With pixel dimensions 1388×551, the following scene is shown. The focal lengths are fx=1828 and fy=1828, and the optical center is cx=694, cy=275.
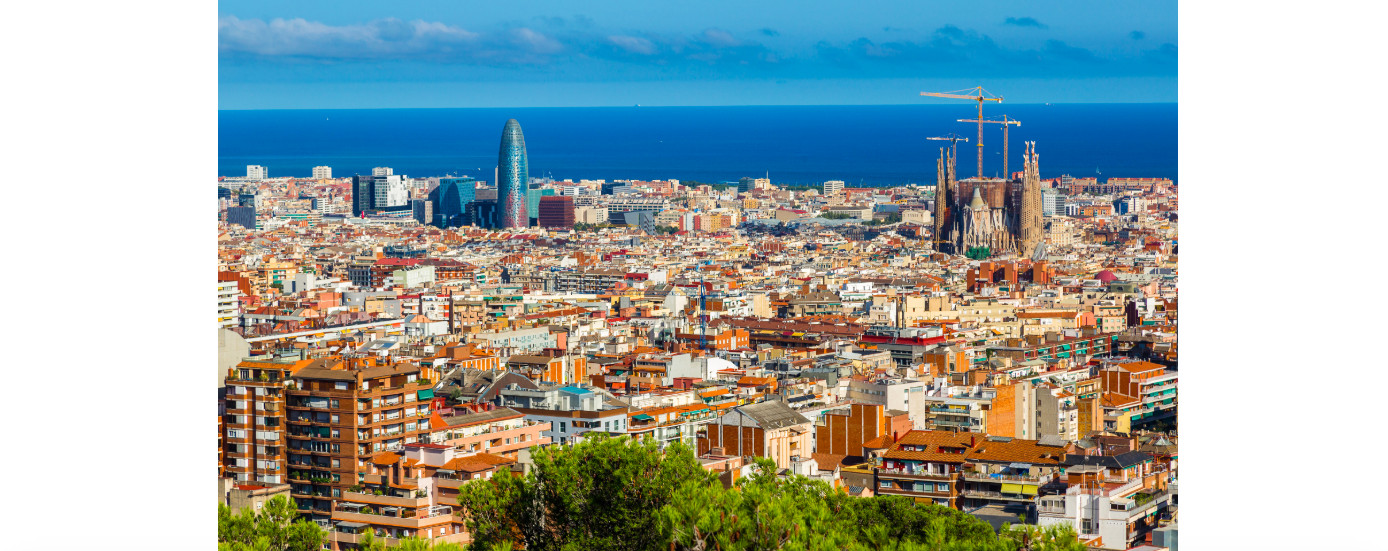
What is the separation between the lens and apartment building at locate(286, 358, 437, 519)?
9.36 metres

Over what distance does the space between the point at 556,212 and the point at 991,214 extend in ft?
39.3

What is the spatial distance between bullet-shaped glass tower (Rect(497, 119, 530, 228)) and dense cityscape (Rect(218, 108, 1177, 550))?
158 centimetres

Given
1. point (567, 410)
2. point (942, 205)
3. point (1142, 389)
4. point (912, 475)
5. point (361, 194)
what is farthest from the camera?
point (361, 194)

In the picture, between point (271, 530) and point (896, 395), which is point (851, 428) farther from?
point (271, 530)

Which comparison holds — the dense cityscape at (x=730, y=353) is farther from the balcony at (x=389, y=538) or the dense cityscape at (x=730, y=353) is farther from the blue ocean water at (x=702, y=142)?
the blue ocean water at (x=702, y=142)

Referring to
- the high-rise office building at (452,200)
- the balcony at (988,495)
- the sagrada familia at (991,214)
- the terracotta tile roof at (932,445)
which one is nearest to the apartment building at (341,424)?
the terracotta tile roof at (932,445)

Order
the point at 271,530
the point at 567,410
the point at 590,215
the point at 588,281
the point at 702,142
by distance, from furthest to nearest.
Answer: the point at 702,142, the point at 590,215, the point at 588,281, the point at 567,410, the point at 271,530

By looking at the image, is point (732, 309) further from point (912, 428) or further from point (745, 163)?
point (745, 163)

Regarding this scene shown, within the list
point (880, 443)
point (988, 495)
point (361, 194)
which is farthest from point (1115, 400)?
point (361, 194)

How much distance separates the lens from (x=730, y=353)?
16281mm

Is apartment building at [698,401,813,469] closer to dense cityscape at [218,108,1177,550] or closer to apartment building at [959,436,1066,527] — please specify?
dense cityscape at [218,108,1177,550]

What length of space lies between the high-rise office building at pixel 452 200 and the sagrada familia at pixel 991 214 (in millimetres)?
12359

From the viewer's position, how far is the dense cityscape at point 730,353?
8758mm
